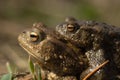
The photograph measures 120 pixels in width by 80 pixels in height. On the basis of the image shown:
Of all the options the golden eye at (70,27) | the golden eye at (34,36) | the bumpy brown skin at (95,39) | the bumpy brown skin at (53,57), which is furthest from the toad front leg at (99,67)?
the golden eye at (34,36)

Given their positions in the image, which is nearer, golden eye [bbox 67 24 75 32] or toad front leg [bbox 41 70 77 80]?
toad front leg [bbox 41 70 77 80]

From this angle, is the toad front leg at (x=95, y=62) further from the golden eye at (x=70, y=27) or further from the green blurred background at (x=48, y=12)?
the green blurred background at (x=48, y=12)

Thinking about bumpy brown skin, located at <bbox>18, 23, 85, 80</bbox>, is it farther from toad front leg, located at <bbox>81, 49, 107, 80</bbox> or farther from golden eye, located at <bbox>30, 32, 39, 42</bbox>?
toad front leg, located at <bbox>81, 49, 107, 80</bbox>

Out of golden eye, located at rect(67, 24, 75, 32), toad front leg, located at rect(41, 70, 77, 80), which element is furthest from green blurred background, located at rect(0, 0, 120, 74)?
toad front leg, located at rect(41, 70, 77, 80)

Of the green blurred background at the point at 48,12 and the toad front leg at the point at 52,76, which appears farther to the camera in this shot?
the green blurred background at the point at 48,12

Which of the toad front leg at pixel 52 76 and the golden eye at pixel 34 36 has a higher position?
the golden eye at pixel 34 36

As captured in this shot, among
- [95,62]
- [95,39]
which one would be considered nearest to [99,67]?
[95,62]

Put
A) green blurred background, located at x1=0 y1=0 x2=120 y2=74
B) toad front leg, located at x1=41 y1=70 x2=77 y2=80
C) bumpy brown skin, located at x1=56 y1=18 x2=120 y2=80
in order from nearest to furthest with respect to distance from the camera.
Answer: toad front leg, located at x1=41 y1=70 x2=77 y2=80, bumpy brown skin, located at x1=56 y1=18 x2=120 y2=80, green blurred background, located at x1=0 y1=0 x2=120 y2=74
